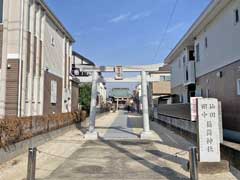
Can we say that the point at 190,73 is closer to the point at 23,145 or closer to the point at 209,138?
the point at 209,138

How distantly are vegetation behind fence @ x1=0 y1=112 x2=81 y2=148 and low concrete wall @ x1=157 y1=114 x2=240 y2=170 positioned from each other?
21.5 ft

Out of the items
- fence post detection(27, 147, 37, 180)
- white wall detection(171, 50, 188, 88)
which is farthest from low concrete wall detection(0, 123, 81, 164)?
white wall detection(171, 50, 188, 88)

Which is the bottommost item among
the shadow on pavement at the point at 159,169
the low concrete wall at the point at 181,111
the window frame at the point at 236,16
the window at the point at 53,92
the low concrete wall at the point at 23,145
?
the shadow on pavement at the point at 159,169

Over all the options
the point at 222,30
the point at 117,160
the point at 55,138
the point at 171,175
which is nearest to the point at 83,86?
the point at 55,138

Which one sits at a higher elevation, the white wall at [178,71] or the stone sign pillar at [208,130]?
the white wall at [178,71]

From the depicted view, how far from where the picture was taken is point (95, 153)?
36.8 feet

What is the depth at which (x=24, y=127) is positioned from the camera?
11.2 m

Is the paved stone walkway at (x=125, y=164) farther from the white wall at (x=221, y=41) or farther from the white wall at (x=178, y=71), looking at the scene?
the white wall at (x=178, y=71)

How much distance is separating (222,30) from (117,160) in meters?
8.21

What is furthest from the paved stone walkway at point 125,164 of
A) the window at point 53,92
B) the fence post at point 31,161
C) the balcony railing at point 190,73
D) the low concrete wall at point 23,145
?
the balcony railing at point 190,73

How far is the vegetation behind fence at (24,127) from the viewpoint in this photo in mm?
9406

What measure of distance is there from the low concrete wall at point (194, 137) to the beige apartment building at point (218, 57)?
4.86 feet

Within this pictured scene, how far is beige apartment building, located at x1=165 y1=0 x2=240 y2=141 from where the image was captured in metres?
12.3

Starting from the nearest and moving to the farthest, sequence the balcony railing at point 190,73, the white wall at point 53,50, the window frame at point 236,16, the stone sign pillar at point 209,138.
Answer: the stone sign pillar at point 209,138 < the window frame at point 236,16 < the white wall at point 53,50 < the balcony railing at point 190,73
